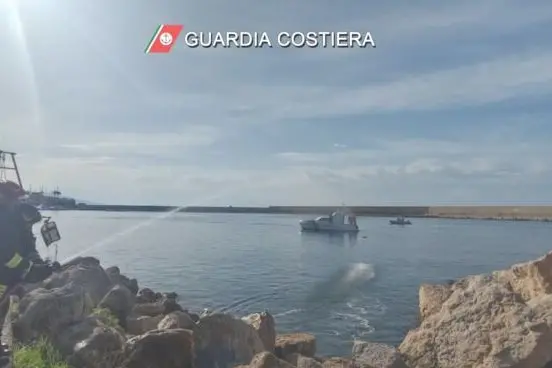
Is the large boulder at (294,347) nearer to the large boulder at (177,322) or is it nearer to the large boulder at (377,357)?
the large boulder at (177,322)

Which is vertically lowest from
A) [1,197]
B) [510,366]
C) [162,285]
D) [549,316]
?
[162,285]

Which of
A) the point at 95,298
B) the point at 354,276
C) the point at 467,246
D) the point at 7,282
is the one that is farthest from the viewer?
the point at 467,246

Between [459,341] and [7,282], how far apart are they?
490 inches

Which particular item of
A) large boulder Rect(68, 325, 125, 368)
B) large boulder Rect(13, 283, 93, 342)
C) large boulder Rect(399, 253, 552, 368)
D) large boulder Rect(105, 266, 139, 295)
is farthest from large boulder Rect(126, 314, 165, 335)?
large boulder Rect(399, 253, 552, 368)

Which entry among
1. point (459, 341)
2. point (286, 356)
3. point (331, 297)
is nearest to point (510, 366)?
point (459, 341)

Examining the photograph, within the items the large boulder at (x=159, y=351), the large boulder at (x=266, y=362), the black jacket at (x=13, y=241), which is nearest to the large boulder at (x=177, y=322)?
the large boulder at (x=159, y=351)

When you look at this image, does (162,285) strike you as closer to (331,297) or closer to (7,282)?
(331,297)

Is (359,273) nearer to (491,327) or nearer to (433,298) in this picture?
(433,298)

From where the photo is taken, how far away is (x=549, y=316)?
34.1 feet

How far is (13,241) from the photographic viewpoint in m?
14.1

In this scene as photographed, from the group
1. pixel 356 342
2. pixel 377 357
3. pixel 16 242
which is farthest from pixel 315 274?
pixel 377 357

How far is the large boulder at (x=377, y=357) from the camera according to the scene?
10.1 meters

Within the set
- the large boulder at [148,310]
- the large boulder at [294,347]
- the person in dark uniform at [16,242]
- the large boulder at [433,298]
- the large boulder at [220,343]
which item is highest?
the person in dark uniform at [16,242]

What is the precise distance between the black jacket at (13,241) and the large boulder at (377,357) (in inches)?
381
